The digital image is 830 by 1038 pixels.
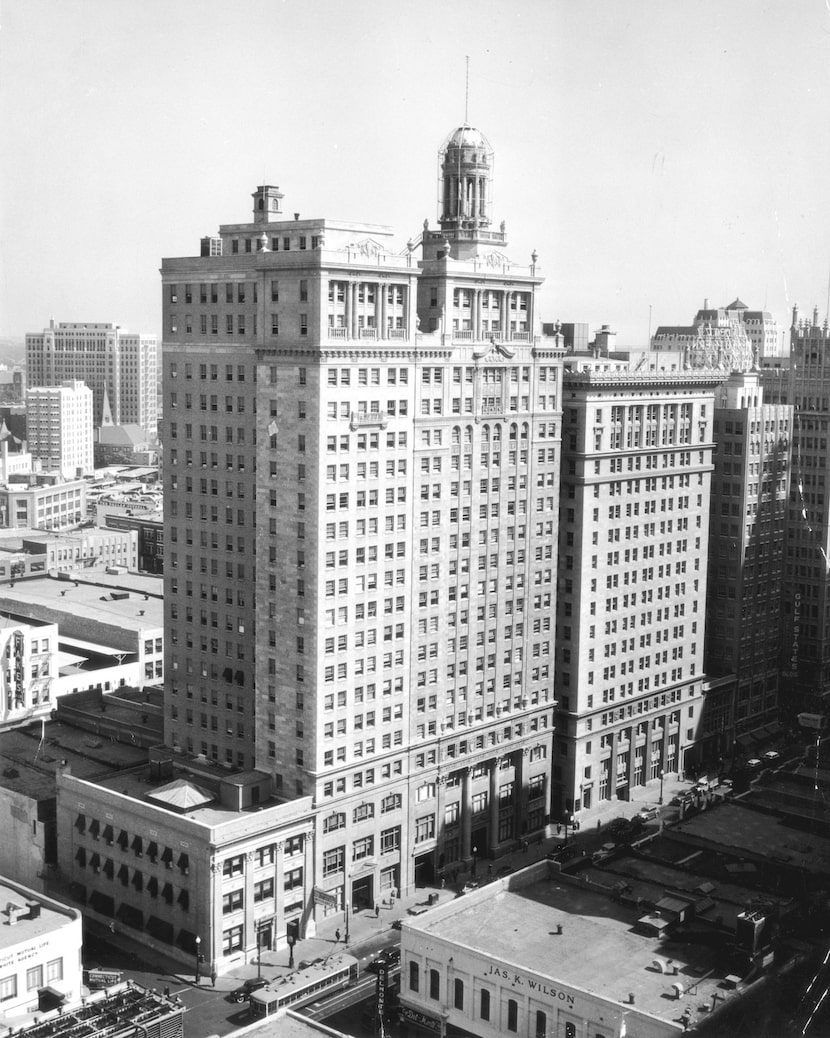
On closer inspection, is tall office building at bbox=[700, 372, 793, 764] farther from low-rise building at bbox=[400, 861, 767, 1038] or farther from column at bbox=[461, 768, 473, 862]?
low-rise building at bbox=[400, 861, 767, 1038]

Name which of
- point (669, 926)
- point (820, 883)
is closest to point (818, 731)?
point (820, 883)

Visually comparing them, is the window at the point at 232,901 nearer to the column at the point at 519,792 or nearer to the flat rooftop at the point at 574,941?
the flat rooftop at the point at 574,941

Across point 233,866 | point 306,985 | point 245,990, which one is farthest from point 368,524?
point 245,990

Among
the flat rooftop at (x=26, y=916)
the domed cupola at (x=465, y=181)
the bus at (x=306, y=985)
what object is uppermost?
the domed cupola at (x=465, y=181)

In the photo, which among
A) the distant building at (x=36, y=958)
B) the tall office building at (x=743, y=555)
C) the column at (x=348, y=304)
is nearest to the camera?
the distant building at (x=36, y=958)

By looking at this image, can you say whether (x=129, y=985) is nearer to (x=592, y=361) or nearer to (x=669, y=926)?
(x=669, y=926)

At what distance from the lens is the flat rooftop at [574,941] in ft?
316

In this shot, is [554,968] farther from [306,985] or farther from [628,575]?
[628,575]

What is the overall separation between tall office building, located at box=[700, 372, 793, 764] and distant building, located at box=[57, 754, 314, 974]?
7510 centimetres

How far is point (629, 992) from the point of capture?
95.6 meters

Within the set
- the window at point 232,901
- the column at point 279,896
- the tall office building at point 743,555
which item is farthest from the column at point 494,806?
the tall office building at point 743,555

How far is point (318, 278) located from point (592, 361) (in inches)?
1851

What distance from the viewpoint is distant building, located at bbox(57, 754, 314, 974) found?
11988 cm

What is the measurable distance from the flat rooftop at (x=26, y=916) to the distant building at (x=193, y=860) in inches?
489
